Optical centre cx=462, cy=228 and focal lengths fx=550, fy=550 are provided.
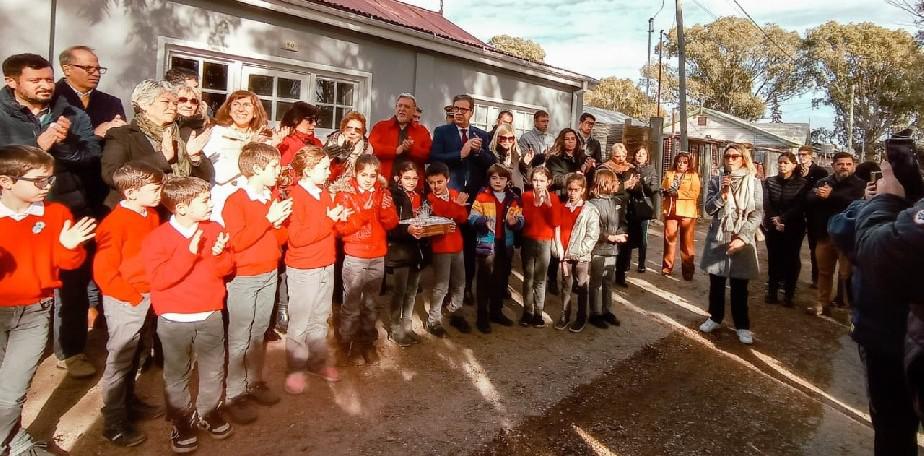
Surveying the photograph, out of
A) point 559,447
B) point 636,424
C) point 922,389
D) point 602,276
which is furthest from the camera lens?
point 602,276

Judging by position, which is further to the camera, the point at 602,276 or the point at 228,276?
the point at 602,276

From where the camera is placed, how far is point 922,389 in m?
1.94

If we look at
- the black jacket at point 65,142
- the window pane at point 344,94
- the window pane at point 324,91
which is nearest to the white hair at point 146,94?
the black jacket at point 65,142

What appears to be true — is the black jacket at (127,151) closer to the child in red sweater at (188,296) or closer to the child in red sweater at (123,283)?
the child in red sweater at (123,283)

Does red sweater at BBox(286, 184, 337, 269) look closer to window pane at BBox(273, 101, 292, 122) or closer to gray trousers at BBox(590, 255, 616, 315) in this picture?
gray trousers at BBox(590, 255, 616, 315)

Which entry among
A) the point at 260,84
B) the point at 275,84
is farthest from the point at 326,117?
the point at 260,84

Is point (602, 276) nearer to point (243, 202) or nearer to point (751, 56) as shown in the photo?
point (243, 202)

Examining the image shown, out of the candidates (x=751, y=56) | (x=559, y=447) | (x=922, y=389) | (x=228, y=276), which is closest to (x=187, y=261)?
(x=228, y=276)

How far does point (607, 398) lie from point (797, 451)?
48.1 inches

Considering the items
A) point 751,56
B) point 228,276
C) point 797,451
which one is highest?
point 751,56

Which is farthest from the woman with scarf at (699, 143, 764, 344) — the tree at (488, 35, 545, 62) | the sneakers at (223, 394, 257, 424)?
the tree at (488, 35, 545, 62)

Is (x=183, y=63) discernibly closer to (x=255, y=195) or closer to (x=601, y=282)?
(x=255, y=195)

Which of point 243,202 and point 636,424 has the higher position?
point 243,202

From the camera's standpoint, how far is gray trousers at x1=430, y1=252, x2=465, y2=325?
197 inches
